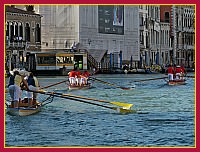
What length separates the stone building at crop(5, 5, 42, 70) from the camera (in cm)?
4550

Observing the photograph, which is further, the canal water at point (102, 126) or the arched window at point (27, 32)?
the arched window at point (27, 32)

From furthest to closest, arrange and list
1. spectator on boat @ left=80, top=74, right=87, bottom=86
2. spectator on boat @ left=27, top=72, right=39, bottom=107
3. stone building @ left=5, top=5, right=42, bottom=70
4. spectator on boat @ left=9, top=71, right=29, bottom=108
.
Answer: stone building @ left=5, top=5, right=42, bottom=70, spectator on boat @ left=80, top=74, right=87, bottom=86, spectator on boat @ left=27, top=72, right=39, bottom=107, spectator on boat @ left=9, top=71, right=29, bottom=108

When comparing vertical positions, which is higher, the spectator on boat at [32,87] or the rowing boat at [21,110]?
the spectator on boat at [32,87]

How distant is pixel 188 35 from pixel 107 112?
5527 cm

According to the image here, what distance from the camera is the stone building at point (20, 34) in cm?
4550

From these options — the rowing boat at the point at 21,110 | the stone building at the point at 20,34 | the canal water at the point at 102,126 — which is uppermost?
the stone building at the point at 20,34

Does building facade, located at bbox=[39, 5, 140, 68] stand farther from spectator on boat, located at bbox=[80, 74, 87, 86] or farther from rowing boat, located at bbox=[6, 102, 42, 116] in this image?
rowing boat, located at bbox=[6, 102, 42, 116]

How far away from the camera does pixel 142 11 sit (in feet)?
200

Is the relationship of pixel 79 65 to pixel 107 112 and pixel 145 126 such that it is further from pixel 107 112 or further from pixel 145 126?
pixel 145 126

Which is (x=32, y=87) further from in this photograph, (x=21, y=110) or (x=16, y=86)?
(x=16, y=86)

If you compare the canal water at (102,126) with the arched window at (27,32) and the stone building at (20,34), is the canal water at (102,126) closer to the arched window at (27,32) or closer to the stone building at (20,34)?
the stone building at (20,34)

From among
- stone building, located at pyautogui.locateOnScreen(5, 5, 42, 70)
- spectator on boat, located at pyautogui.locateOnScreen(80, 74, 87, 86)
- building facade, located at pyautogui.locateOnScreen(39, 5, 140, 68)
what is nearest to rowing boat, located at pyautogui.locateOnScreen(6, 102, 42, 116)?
spectator on boat, located at pyautogui.locateOnScreen(80, 74, 87, 86)

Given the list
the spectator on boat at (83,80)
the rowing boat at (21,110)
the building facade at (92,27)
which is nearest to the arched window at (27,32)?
the building facade at (92,27)

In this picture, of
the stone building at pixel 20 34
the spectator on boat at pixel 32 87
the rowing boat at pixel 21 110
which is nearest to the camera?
the rowing boat at pixel 21 110
